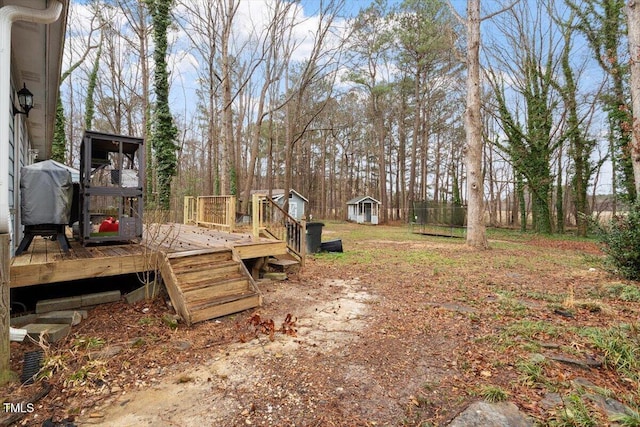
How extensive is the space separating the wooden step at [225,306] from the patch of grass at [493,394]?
2735 mm

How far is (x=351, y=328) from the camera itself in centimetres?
354

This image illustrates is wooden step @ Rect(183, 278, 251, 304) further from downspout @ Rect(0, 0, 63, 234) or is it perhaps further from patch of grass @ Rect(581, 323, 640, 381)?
patch of grass @ Rect(581, 323, 640, 381)

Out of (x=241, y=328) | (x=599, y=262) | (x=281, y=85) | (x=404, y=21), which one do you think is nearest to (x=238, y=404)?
(x=241, y=328)

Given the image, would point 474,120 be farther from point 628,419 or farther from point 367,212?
point 367,212

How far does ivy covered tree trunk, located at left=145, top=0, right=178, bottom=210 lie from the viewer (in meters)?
10.9

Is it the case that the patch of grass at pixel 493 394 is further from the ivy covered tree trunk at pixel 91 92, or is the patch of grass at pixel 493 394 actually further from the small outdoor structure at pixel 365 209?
the small outdoor structure at pixel 365 209

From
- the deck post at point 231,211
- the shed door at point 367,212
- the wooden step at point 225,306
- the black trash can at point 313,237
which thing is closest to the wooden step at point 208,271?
the wooden step at point 225,306

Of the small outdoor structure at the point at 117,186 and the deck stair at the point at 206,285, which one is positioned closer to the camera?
the deck stair at the point at 206,285

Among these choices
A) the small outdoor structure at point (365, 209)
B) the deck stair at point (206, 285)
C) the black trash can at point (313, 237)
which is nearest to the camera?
the deck stair at point (206, 285)

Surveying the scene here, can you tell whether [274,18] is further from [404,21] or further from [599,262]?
[599,262]

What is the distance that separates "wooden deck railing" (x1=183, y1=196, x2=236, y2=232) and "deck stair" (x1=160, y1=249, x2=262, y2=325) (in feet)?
7.80

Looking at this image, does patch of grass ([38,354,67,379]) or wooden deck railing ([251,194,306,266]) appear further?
wooden deck railing ([251,194,306,266])

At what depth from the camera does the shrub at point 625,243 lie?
17.7 feet
